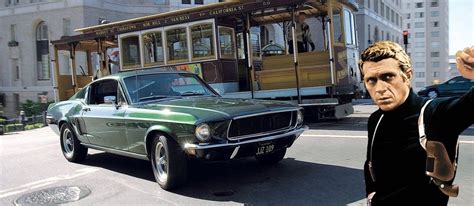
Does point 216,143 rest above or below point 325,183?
above

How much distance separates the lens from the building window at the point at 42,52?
45.5 meters

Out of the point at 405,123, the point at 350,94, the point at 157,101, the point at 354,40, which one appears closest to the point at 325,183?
the point at 157,101

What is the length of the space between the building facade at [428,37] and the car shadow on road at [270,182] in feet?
336

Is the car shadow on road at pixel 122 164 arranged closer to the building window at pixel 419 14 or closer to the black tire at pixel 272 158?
the black tire at pixel 272 158

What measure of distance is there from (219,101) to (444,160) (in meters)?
4.73

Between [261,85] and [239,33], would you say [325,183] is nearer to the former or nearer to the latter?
[261,85]

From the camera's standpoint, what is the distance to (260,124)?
5.54 m

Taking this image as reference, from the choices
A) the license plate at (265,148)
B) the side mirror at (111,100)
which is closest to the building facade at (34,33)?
the side mirror at (111,100)

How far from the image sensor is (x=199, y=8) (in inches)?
476

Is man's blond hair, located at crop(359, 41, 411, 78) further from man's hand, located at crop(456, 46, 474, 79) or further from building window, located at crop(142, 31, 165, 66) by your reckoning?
building window, located at crop(142, 31, 165, 66)

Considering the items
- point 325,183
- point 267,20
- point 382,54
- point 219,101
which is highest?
point 267,20

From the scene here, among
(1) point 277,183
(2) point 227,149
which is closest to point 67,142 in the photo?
(2) point 227,149

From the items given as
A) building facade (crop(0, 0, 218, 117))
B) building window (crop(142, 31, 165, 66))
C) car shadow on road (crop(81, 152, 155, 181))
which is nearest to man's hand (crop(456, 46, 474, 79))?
car shadow on road (crop(81, 152, 155, 181))

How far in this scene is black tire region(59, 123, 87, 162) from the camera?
7855 mm
